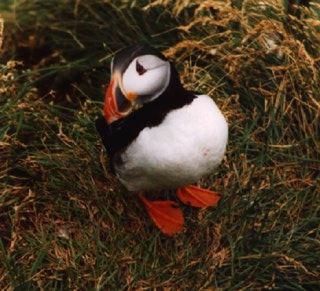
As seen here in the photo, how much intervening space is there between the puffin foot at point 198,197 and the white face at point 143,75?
0.50 m

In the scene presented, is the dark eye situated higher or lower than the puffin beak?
higher

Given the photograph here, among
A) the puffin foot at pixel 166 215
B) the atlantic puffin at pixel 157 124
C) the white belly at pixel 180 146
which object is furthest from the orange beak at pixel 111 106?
the puffin foot at pixel 166 215

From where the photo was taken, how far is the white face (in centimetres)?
236

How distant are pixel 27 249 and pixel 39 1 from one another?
1.58 m

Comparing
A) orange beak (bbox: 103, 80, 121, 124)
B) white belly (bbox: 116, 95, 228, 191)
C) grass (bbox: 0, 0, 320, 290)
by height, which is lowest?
grass (bbox: 0, 0, 320, 290)

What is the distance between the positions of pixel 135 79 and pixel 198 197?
575 mm

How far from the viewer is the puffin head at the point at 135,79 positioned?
2363mm

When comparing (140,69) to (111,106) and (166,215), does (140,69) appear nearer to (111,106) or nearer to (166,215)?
(111,106)

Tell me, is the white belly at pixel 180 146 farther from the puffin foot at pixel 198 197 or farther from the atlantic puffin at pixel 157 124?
the puffin foot at pixel 198 197

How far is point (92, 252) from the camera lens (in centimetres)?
264

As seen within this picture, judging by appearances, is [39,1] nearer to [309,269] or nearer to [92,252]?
[92,252]

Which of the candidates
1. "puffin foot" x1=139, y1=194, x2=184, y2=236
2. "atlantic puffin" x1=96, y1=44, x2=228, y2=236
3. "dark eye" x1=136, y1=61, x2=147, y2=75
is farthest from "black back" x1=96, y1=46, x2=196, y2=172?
"puffin foot" x1=139, y1=194, x2=184, y2=236

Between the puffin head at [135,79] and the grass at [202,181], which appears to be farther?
the grass at [202,181]

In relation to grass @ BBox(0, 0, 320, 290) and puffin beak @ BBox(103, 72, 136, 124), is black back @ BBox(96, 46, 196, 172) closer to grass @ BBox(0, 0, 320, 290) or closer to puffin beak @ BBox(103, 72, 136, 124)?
puffin beak @ BBox(103, 72, 136, 124)
